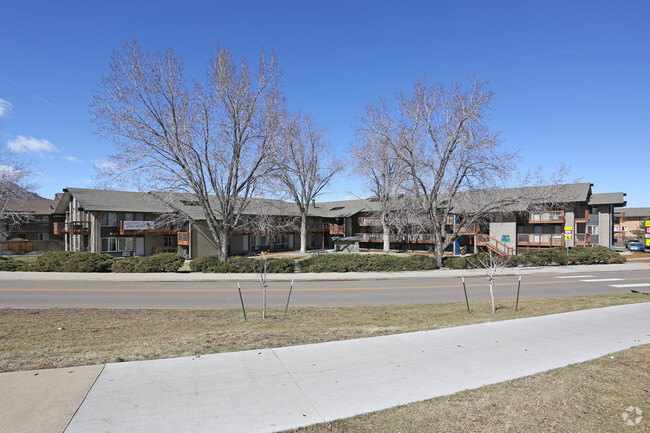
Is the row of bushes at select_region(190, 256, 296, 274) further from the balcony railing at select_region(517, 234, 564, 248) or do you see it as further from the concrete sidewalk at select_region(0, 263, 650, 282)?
the balcony railing at select_region(517, 234, 564, 248)

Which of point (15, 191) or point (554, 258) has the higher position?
point (15, 191)

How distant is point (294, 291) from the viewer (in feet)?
53.3

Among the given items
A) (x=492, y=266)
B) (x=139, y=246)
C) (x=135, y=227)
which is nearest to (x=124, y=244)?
(x=139, y=246)

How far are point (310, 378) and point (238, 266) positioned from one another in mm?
17825

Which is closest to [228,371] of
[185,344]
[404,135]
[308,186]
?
[185,344]

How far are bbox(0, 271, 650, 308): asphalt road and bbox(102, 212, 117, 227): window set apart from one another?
19519 millimetres

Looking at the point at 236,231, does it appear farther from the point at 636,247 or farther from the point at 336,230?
the point at 636,247

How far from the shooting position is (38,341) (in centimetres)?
782

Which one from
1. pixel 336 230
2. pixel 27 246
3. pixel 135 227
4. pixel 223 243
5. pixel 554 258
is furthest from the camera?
pixel 336 230

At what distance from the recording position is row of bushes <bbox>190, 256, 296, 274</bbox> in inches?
886

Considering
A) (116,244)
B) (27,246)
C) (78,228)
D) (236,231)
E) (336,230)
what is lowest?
(27,246)

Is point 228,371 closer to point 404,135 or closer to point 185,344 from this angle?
point 185,344

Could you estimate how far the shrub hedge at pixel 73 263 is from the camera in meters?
22.5

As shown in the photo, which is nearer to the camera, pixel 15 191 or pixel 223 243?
pixel 223 243
